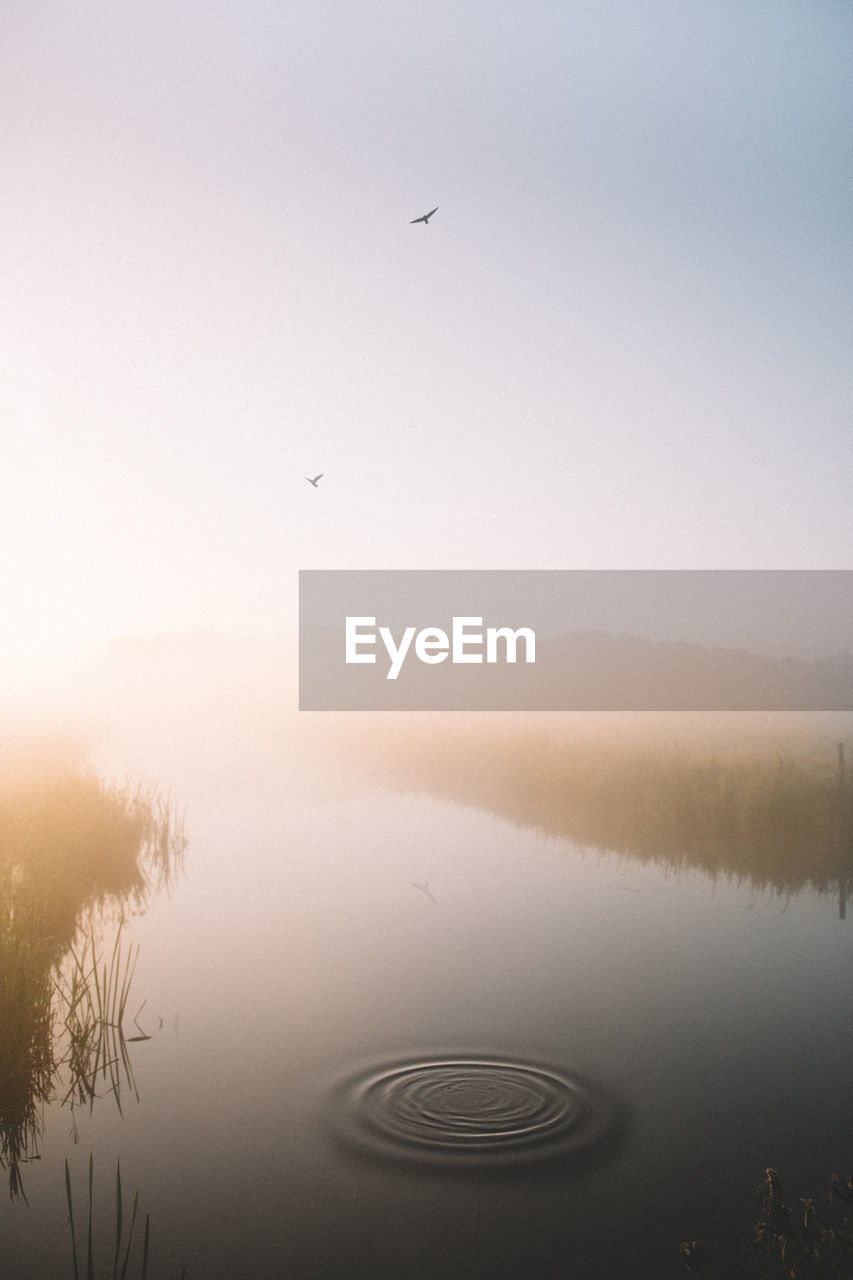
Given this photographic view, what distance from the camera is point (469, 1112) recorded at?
25.5ft

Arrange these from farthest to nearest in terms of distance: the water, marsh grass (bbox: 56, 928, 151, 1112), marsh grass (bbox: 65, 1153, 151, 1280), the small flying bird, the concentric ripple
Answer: the small flying bird < marsh grass (bbox: 56, 928, 151, 1112) < the concentric ripple < the water < marsh grass (bbox: 65, 1153, 151, 1280)

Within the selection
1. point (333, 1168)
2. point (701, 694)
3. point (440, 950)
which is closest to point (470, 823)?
point (440, 950)

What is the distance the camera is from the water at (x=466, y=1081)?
20.6 feet

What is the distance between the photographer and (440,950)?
43.5ft

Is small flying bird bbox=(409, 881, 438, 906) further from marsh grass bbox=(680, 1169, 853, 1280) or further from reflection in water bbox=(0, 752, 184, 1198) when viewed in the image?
marsh grass bbox=(680, 1169, 853, 1280)

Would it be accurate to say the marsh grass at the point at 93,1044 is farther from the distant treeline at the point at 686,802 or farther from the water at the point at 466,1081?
the distant treeline at the point at 686,802

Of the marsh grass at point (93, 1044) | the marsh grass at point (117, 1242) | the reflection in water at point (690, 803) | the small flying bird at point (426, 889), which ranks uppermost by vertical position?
the reflection in water at point (690, 803)

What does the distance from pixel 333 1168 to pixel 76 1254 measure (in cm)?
188

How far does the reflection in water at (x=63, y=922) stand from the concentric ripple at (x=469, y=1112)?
225cm

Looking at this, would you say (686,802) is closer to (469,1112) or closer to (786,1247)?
(469,1112)

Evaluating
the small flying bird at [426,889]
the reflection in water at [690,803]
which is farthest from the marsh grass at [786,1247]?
the small flying bird at [426,889]

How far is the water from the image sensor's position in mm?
6281

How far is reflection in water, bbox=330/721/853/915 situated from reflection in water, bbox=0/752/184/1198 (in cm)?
914

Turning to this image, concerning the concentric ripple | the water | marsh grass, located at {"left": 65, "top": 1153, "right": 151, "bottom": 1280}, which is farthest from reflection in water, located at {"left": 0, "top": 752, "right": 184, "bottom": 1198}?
the concentric ripple
